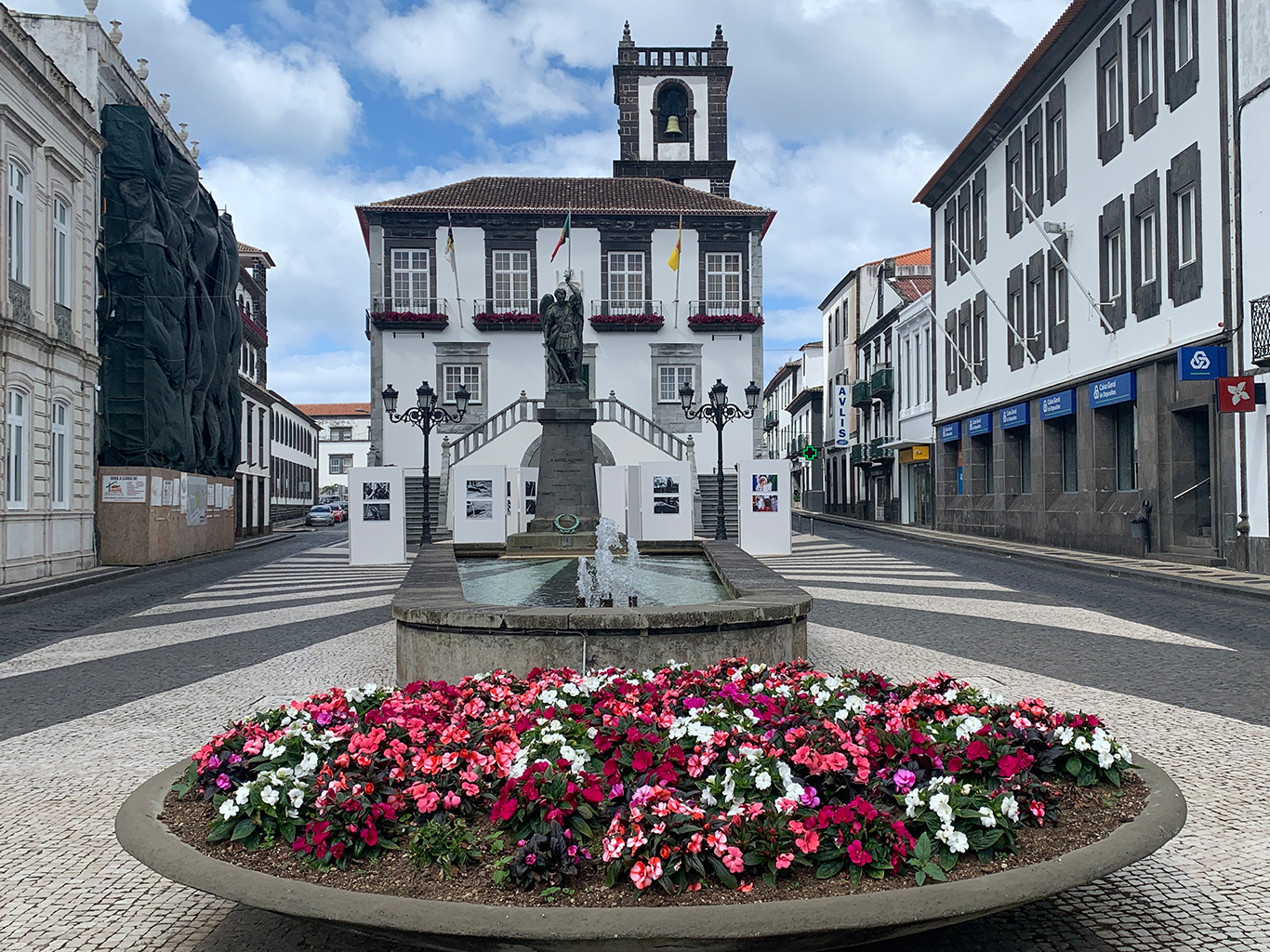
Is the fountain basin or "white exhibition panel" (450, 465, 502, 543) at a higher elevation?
"white exhibition panel" (450, 465, 502, 543)

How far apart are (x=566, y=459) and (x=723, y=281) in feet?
82.8

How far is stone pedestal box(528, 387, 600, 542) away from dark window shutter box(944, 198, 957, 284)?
22966 mm

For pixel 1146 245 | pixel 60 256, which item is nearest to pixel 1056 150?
pixel 1146 245

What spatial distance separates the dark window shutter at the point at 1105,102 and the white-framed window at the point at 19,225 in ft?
70.6

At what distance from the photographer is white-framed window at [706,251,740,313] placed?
39.6 m

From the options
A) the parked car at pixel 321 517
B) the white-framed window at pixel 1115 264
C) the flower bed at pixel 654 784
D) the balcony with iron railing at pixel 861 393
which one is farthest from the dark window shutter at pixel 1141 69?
the parked car at pixel 321 517

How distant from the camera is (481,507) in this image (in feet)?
72.0

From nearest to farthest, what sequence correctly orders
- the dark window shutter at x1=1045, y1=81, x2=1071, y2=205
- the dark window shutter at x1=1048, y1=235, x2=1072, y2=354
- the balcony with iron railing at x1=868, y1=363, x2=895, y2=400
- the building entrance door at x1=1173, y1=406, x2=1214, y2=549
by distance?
the building entrance door at x1=1173, y1=406, x2=1214, y2=549 → the dark window shutter at x1=1048, y1=235, x2=1072, y2=354 → the dark window shutter at x1=1045, y1=81, x2=1071, y2=205 → the balcony with iron railing at x1=868, y1=363, x2=895, y2=400

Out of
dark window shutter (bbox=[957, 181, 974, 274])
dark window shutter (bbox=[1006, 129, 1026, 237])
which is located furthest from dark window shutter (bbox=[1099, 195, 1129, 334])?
dark window shutter (bbox=[957, 181, 974, 274])

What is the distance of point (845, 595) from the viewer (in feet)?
47.6

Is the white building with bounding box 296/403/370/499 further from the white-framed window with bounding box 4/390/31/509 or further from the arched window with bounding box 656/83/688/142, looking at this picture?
the white-framed window with bounding box 4/390/31/509

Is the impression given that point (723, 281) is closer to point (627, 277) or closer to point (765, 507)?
point (627, 277)

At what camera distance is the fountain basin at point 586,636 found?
253 inches

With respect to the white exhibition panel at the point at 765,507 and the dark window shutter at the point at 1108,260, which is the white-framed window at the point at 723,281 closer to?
the dark window shutter at the point at 1108,260
